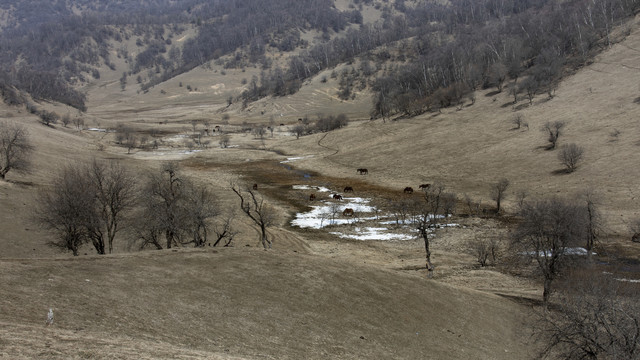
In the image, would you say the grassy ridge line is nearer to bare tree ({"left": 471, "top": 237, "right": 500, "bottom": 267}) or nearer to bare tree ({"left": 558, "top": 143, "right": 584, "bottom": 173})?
bare tree ({"left": 471, "top": 237, "right": 500, "bottom": 267})

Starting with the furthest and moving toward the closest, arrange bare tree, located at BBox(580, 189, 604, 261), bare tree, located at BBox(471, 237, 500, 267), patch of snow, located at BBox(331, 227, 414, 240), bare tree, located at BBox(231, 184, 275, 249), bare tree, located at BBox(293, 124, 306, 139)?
bare tree, located at BBox(293, 124, 306, 139), patch of snow, located at BBox(331, 227, 414, 240), bare tree, located at BBox(471, 237, 500, 267), bare tree, located at BBox(580, 189, 604, 261), bare tree, located at BBox(231, 184, 275, 249)

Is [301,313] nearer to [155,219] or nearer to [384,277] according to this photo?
[384,277]

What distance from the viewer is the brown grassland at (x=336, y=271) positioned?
14.6 metres

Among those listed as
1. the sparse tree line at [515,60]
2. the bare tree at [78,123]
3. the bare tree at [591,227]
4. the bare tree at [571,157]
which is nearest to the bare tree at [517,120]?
the sparse tree line at [515,60]

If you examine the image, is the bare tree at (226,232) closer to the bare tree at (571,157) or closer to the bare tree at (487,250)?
the bare tree at (487,250)

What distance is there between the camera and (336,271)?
2405 centimetres

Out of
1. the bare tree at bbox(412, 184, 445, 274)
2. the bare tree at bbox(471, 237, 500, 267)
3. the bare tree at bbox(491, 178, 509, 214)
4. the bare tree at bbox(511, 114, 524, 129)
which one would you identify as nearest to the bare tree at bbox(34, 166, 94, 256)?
the bare tree at bbox(412, 184, 445, 274)

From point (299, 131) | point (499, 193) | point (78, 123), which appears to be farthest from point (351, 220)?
point (78, 123)

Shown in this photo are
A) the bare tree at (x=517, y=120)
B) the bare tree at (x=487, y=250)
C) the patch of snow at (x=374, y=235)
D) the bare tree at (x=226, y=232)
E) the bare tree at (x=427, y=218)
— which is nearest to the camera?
the bare tree at (x=226, y=232)

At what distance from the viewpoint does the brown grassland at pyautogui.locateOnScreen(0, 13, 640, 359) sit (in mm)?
14648

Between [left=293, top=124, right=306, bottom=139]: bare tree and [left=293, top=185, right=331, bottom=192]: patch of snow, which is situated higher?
[left=293, top=124, right=306, bottom=139]: bare tree

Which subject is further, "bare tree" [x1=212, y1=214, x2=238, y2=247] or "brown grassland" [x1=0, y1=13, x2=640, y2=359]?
"bare tree" [x1=212, y1=214, x2=238, y2=247]

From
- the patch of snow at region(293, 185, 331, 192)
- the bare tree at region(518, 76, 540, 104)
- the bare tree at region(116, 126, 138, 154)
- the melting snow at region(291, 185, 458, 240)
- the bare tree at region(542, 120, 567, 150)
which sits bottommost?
the melting snow at region(291, 185, 458, 240)

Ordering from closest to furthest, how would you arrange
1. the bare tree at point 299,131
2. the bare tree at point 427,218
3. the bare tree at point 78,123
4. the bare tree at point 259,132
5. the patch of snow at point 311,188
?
the bare tree at point 427,218, the patch of snow at point 311,188, the bare tree at point 299,131, the bare tree at point 259,132, the bare tree at point 78,123
